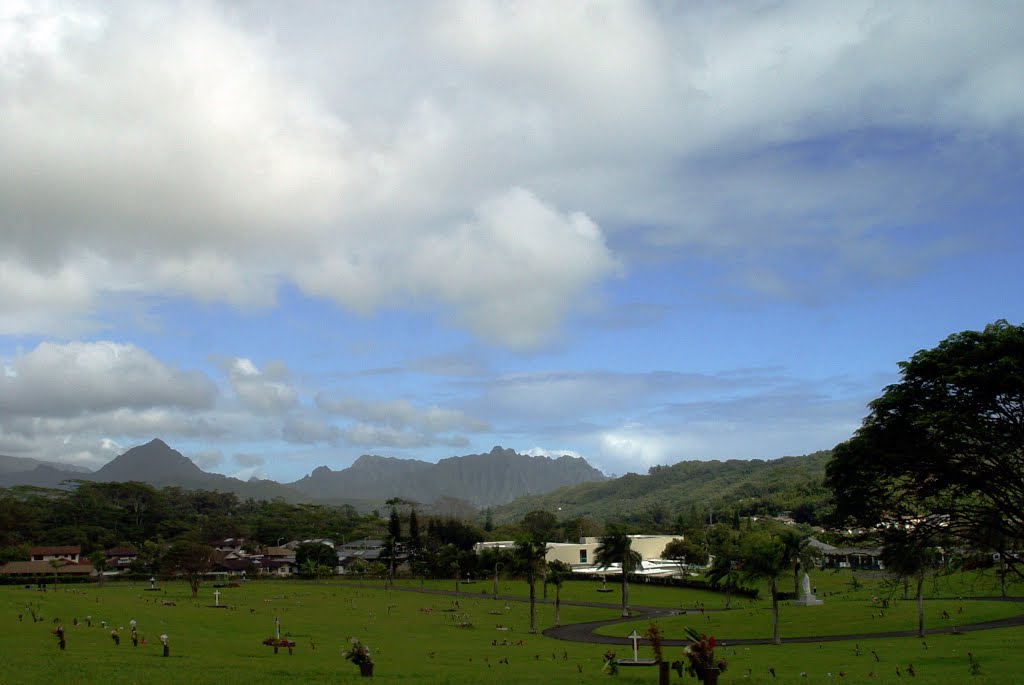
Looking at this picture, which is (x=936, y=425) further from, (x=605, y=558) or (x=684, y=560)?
(x=684, y=560)

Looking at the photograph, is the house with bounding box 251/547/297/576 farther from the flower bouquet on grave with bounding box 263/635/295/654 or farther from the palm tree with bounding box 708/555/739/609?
the flower bouquet on grave with bounding box 263/635/295/654

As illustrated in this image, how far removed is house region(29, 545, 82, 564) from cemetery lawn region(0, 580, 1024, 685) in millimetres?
55158

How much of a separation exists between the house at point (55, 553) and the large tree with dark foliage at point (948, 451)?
133950 millimetres

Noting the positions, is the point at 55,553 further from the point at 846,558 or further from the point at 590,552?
the point at 846,558

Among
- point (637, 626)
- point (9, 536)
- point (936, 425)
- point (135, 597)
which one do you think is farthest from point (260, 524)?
point (936, 425)

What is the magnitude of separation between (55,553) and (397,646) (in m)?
109

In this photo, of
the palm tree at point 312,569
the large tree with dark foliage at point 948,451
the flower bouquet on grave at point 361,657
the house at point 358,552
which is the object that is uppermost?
the large tree with dark foliage at point 948,451

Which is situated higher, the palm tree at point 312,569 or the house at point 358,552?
the palm tree at point 312,569

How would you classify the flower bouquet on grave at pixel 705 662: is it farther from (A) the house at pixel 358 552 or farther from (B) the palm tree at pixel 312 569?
(A) the house at pixel 358 552

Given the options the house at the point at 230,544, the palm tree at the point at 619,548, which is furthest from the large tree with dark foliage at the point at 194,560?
the house at the point at 230,544

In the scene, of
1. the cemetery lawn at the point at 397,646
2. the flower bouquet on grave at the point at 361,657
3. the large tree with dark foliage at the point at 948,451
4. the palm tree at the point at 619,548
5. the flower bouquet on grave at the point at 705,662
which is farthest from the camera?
the palm tree at the point at 619,548

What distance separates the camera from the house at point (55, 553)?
12778cm

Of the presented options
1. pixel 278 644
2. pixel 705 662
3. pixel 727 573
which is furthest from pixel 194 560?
pixel 705 662

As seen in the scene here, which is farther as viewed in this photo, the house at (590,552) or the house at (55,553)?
the house at (590,552)
